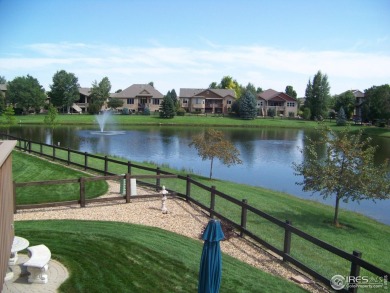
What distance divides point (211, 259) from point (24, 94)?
102 meters

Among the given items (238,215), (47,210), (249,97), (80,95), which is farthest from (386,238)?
(80,95)

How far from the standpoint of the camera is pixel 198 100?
114 metres

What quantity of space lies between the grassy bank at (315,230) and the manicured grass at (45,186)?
14.4 ft

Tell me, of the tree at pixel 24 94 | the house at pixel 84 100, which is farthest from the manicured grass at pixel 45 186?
the house at pixel 84 100

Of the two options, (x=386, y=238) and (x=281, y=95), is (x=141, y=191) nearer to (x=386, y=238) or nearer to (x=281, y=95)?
(x=386, y=238)

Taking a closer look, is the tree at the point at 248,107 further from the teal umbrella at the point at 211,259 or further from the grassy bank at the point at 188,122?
the teal umbrella at the point at 211,259

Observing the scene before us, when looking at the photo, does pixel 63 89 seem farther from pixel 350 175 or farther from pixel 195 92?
pixel 350 175

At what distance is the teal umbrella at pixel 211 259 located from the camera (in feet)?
19.0

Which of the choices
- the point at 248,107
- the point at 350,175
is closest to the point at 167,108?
the point at 248,107

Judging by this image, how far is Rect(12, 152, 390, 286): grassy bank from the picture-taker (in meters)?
10.3

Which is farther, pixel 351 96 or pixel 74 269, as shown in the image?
pixel 351 96

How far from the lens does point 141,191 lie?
15922 millimetres

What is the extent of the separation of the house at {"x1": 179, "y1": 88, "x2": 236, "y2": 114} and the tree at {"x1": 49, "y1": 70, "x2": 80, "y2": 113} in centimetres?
3279

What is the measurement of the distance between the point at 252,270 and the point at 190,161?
2642 centimetres
